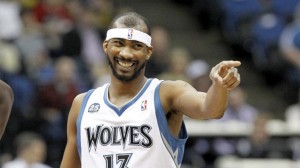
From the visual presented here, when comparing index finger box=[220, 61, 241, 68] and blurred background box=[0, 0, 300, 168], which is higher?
blurred background box=[0, 0, 300, 168]

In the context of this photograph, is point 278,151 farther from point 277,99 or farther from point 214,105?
point 214,105

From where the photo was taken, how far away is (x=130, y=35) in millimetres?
7656

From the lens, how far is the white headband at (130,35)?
7656 mm

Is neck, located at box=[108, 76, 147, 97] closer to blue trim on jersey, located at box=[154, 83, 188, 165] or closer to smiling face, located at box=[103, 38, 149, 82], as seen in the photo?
smiling face, located at box=[103, 38, 149, 82]

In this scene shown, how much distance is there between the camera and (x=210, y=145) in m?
15.6

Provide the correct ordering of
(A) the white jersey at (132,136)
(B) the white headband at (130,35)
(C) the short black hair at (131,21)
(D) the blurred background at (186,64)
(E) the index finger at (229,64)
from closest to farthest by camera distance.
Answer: (E) the index finger at (229,64)
(A) the white jersey at (132,136)
(B) the white headband at (130,35)
(C) the short black hair at (131,21)
(D) the blurred background at (186,64)

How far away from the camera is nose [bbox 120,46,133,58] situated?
7.59 meters

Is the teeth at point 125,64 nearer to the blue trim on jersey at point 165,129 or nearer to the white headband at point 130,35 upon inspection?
→ the white headband at point 130,35

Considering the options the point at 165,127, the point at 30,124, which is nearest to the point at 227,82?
the point at 165,127

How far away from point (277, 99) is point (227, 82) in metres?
12.1

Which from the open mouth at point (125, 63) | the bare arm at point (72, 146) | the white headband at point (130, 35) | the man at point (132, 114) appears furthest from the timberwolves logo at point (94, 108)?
the white headband at point (130, 35)

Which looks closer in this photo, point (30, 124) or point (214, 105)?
point (214, 105)

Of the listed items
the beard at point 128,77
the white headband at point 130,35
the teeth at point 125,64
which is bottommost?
the beard at point 128,77

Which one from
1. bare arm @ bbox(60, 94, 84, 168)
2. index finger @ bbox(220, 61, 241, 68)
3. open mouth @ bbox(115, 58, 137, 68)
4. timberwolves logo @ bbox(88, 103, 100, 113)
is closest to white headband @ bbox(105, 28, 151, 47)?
open mouth @ bbox(115, 58, 137, 68)
